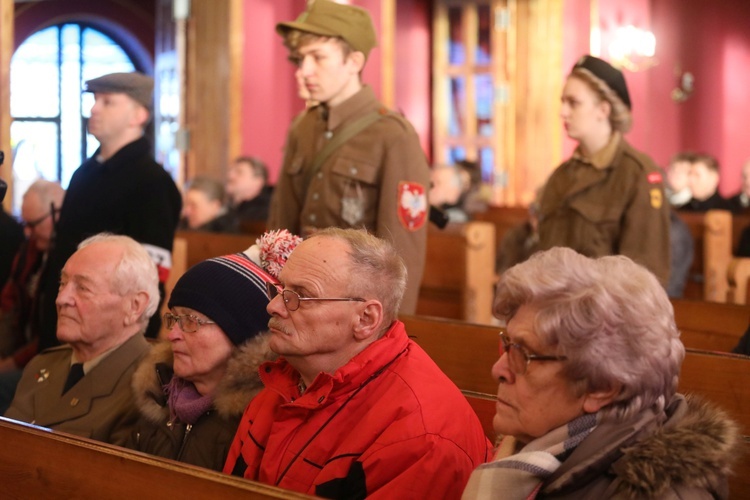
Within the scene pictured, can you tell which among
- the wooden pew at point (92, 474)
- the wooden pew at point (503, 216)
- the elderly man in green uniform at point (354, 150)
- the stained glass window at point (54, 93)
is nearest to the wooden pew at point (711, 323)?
the elderly man in green uniform at point (354, 150)

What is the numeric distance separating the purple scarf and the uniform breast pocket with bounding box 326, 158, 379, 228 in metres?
1.17

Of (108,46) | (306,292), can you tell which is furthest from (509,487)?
(108,46)

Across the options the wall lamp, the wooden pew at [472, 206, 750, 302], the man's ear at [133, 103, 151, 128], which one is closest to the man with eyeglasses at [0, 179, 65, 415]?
the man's ear at [133, 103, 151, 128]

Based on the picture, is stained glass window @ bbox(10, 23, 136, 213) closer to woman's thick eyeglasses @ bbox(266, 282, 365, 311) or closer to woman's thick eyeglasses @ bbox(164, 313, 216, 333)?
woman's thick eyeglasses @ bbox(164, 313, 216, 333)

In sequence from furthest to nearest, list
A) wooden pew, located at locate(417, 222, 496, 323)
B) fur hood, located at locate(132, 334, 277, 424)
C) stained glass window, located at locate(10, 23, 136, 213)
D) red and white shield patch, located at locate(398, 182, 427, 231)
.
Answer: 1. stained glass window, located at locate(10, 23, 136, 213)
2. wooden pew, located at locate(417, 222, 496, 323)
3. red and white shield patch, located at locate(398, 182, 427, 231)
4. fur hood, located at locate(132, 334, 277, 424)

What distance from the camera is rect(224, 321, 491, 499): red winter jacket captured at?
189 centimetres

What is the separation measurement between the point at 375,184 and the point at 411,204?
0.14 metres

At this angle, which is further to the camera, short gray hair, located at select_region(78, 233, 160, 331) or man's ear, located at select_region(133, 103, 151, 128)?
man's ear, located at select_region(133, 103, 151, 128)

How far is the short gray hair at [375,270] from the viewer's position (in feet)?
7.06

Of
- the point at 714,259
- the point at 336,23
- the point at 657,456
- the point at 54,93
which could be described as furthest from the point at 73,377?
the point at 54,93

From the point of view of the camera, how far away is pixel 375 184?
3.49m

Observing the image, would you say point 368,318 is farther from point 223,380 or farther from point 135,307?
point 135,307

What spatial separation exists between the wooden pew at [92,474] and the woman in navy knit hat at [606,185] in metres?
2.10

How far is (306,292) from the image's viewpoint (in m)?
2.14
